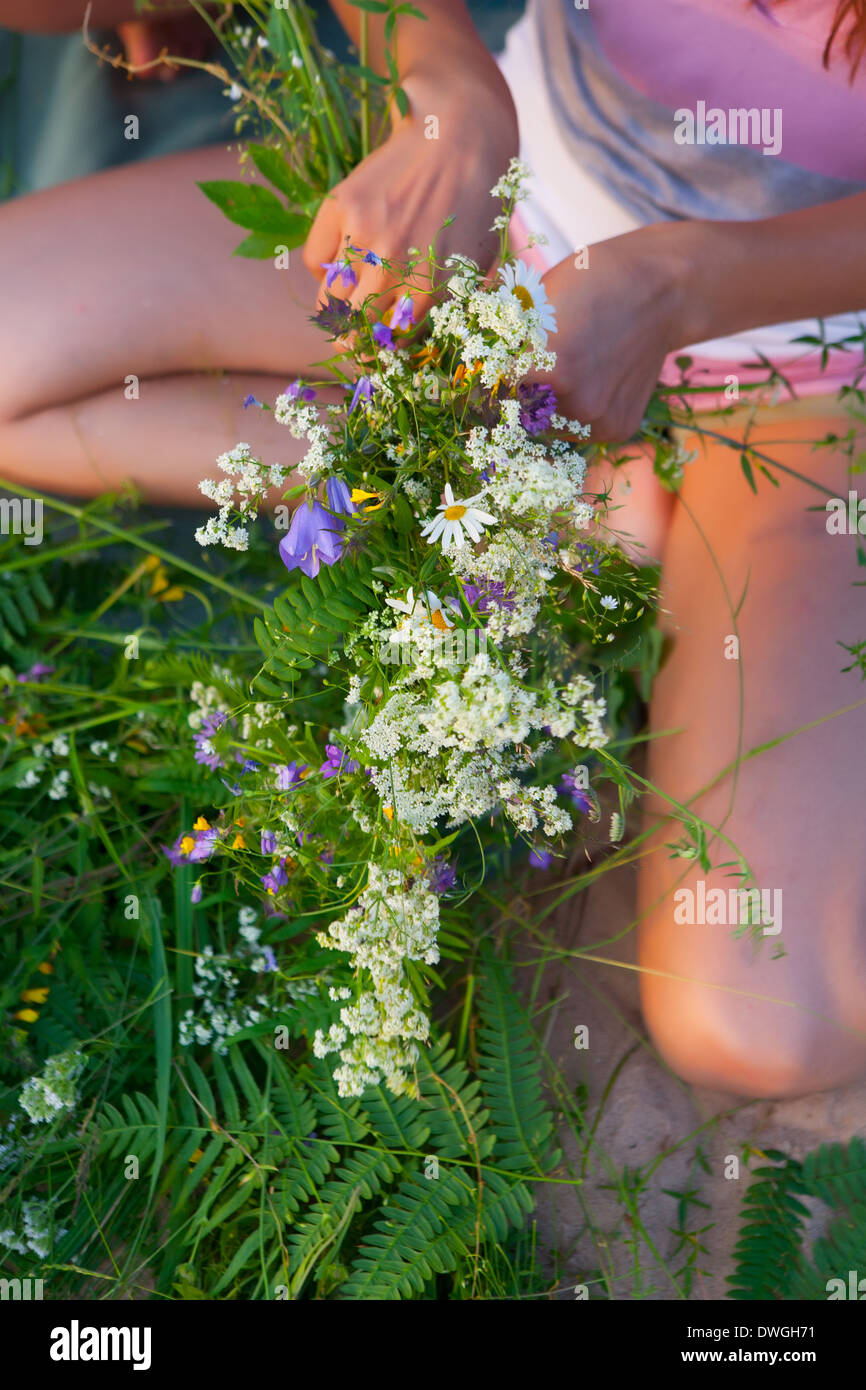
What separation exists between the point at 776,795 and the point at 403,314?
0.72 metres

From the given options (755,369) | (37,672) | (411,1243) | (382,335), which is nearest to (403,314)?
(382,335)

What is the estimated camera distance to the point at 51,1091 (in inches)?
42.3

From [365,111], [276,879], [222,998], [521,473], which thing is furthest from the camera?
[222,998]

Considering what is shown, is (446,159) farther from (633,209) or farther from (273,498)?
(273,498)

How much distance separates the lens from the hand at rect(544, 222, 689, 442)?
0.85m

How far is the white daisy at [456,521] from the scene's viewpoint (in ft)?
2.24

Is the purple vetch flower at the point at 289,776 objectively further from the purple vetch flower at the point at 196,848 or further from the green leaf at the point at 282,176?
the green leaf at the point at 282,176

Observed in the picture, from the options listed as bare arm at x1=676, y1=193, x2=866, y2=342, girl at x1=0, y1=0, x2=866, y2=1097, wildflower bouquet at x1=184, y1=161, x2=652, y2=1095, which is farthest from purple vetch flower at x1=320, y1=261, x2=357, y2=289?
bare arm at x1=676, y1=193, x2=866, y2=342

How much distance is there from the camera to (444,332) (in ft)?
2.36

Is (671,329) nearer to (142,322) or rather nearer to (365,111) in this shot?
(365,111)


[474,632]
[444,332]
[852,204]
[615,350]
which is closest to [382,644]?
[474,632]

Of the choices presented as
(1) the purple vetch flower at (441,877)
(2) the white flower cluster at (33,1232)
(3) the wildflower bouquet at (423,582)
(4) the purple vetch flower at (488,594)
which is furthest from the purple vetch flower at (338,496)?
(2) the white flower cluster at (33,1232)

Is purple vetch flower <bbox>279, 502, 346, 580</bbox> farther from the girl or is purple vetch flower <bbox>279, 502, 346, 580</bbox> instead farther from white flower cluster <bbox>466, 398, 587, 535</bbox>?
the girl

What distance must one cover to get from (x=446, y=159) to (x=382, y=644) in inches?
20.2
